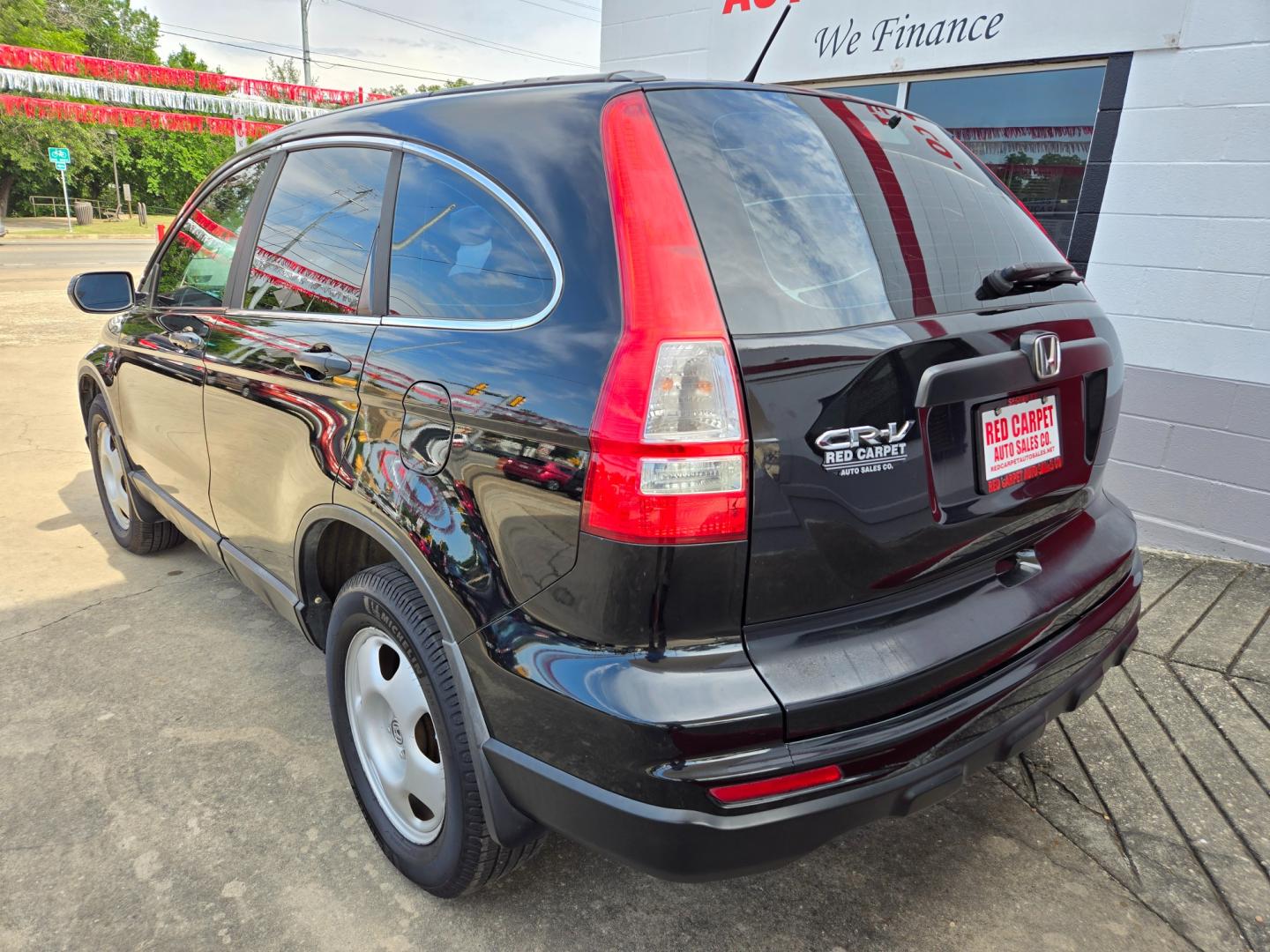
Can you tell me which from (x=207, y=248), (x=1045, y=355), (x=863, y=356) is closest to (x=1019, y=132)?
(x=1045, y=355)

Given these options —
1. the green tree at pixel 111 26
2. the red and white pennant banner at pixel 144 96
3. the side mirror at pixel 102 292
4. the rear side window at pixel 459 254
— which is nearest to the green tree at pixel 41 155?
the red and white pennant banner at pixel 144 96

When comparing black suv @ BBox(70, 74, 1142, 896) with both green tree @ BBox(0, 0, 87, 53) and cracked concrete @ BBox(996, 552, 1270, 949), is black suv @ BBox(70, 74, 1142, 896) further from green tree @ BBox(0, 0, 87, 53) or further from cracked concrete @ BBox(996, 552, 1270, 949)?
green tree @ BBox(0, 0, 87, 53)

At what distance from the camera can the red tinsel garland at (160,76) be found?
3091 centimetres

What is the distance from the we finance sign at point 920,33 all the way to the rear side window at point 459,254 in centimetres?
371

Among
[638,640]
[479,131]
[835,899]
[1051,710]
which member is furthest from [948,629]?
[479,131]

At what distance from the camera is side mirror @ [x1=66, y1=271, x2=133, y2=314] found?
3473 millimetres

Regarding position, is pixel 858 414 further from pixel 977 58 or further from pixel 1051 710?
pixel 977 58

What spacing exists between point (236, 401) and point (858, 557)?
6.50ft

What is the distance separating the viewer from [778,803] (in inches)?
57.8

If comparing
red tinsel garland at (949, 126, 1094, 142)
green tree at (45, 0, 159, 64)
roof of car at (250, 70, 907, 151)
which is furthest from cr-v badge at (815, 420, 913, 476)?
green tree at (45, 0, 159, 64)

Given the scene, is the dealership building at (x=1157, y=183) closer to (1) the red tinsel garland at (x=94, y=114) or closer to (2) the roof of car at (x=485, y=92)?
(2) the roof of car at (x=485, y=92)

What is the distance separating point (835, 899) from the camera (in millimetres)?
2113

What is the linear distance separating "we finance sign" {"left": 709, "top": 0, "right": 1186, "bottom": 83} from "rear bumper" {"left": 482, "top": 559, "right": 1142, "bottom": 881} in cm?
358

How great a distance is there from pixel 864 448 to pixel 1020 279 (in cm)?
68
